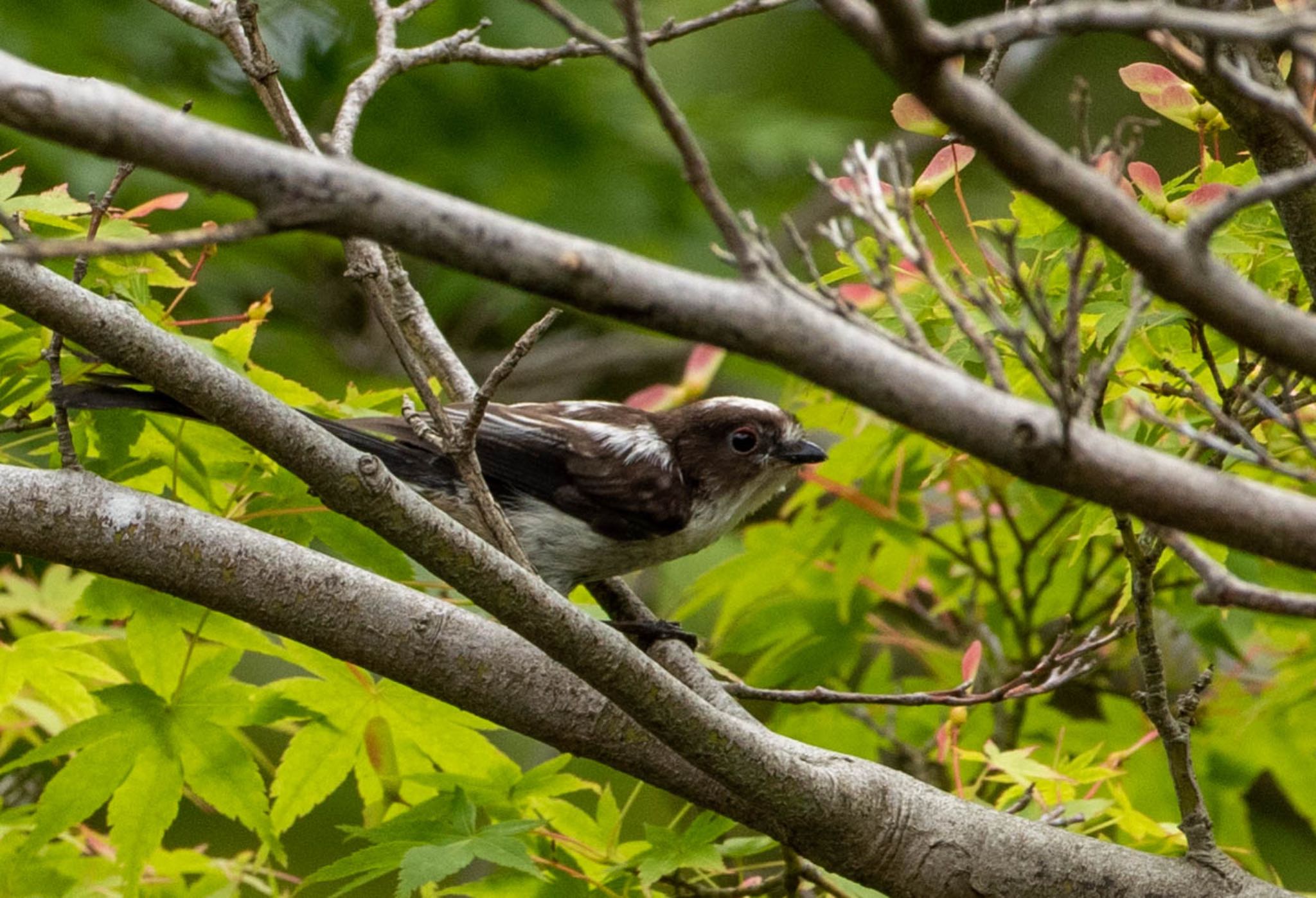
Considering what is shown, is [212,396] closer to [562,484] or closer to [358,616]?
[358,616]

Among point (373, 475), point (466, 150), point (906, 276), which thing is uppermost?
point (466, 150)

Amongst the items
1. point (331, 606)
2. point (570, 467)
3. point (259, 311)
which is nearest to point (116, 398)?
point (259, 311)

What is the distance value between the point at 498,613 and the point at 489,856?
63 centimetres

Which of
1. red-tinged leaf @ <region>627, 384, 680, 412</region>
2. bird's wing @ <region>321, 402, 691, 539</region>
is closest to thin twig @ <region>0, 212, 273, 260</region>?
bird's wing @ <region>321, 402, 691, 539</region>

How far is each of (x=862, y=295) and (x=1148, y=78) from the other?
1351 millimetres

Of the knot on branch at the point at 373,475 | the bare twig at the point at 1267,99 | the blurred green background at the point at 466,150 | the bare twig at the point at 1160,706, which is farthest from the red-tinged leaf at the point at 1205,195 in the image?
the blurred green background at the point at 466,150

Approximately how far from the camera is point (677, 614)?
4.25 metres

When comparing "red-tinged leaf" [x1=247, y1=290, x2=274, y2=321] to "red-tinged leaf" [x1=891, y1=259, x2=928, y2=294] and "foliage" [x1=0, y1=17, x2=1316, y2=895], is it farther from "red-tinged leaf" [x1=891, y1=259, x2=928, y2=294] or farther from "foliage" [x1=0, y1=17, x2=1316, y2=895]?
"red-tinged leaf" [x1=891, y1=259, x2=928, y2=294]

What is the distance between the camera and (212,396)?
6.53 ft

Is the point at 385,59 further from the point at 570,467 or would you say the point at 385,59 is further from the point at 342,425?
the point at 570,467

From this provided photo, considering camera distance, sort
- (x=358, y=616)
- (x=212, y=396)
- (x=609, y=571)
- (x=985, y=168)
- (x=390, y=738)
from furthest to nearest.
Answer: (x=985, y=168), (x=609, y=571), (x=390, y=738), (x=358, y=616), (x=212, y=396)

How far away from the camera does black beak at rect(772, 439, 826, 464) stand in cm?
395

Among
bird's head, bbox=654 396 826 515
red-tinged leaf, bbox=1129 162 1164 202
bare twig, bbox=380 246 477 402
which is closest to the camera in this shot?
red-tinged leaf, bbox=1129 162 1164 202

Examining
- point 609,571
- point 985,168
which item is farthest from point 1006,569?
point 985,168
